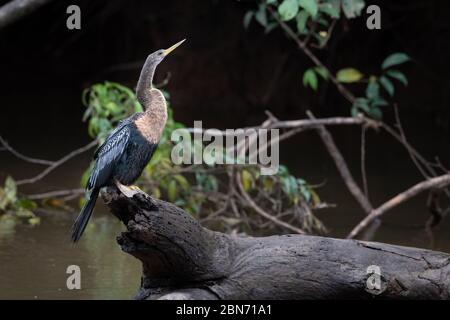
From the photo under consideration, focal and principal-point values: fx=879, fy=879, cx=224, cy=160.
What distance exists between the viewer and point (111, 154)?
11.4ft

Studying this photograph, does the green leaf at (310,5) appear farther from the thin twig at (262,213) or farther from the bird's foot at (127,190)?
the bird's foot at (127,190)

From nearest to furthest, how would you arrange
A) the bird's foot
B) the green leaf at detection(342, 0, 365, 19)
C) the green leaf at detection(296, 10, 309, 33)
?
the bird's foot
the green leaf at detection(296, 10, 309, 33)
the green leaf at detection(342, 0, 365, 19)

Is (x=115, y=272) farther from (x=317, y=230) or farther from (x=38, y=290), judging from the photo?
(x=317, y=230)

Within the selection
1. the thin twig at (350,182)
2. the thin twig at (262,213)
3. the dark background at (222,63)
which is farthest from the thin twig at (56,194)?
the dark background at (222,63)

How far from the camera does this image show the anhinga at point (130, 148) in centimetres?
345

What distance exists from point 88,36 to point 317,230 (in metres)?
6.64

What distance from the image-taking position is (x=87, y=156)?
6926mm

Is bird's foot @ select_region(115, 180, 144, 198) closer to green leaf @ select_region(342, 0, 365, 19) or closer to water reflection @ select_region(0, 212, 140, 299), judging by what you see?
water reflection @ select_region(0, 212, 140, 299)

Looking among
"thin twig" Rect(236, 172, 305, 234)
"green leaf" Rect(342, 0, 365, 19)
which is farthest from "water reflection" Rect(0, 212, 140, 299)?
"green leaf" Rect(342, 0, 365, 19)

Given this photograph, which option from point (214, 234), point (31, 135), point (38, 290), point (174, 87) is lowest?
point (38, 290)

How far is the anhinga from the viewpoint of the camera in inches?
136

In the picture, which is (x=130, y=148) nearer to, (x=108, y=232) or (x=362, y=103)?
(x=108, y=232)

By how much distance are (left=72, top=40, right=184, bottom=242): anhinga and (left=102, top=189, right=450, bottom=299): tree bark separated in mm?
372

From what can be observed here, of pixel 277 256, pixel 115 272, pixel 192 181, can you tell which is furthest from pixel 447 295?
pixel 192 181
